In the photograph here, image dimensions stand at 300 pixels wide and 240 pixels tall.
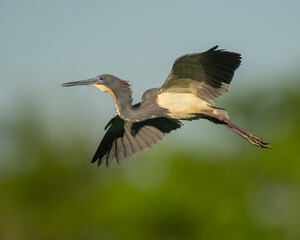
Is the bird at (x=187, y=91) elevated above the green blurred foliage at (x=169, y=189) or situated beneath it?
elevated above

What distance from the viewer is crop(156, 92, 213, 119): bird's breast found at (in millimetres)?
12469

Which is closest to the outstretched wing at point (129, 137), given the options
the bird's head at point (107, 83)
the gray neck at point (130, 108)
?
the bird's head at point (107, 83)

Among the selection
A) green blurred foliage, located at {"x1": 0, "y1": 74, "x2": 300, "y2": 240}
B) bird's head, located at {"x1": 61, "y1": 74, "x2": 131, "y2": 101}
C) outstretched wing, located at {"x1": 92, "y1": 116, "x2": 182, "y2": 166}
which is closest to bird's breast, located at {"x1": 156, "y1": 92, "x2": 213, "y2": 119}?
bird's head, located at {"x1": 61, "y1": 74, "x2": 131, "y2": 101}

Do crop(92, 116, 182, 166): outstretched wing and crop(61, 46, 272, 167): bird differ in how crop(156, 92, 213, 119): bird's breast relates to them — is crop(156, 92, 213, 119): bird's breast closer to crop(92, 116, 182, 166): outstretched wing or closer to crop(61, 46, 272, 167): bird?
crop(61, 46, 272, 167): bird

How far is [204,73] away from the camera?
12180 mm

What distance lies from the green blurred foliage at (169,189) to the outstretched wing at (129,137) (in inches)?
611

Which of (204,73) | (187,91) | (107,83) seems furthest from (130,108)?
(204,73)

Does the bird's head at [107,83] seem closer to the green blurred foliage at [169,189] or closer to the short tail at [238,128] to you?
the short tail at [238,128]

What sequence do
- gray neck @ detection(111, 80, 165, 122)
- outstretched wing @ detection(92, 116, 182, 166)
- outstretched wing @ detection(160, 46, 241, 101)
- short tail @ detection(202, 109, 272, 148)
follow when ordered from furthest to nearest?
outstretched wing @ detection(92, 116, 182, 166) → short tail @ detection(202, 109, 272, 148) → gray neck @ detection(111, 80, 165, 122) → outstretched wing @ detection(160, 46, 241, 101)

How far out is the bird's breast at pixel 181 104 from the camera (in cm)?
1247

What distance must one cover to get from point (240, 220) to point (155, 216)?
3.94 meters

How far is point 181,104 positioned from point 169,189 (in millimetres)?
18275

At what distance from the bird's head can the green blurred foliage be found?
16.9m

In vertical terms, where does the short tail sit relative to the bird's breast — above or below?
below
